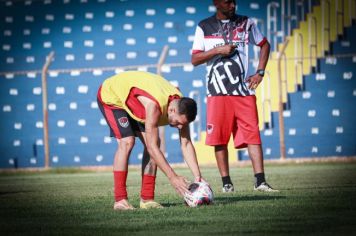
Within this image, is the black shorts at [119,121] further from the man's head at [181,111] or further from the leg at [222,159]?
the leg at [222,159]

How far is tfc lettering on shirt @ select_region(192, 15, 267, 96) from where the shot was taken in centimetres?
961

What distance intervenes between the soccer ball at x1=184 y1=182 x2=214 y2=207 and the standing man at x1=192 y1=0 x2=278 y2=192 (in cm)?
198

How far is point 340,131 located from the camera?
17.4 meters

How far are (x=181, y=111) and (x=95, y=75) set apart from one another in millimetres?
12276

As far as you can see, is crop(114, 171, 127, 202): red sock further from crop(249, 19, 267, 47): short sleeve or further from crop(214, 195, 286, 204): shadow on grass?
crop(249, 19, 267, 47): short sleeve

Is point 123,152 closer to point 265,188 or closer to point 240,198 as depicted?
point 240,198

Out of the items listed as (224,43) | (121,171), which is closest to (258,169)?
(224,43)

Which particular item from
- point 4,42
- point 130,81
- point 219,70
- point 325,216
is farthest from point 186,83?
point 325,216

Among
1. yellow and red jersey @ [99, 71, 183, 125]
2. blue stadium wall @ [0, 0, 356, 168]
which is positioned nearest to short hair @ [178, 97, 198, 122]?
yellow and red jersey @ [99, 71, 183, 125]

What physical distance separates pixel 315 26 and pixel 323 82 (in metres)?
2.11

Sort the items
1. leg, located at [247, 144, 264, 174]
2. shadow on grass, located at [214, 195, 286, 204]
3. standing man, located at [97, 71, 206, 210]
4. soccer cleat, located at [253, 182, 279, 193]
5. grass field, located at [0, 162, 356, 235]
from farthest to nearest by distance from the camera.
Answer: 1. leg, located at [247, 144, 264, 174]
2. soccer cleat, located at [253, 182, 279, 193]
3. shadow on grass, located at [214, 195, 286, 204]
4. standing man, located at [97, 71, 206, 210]
5. grass field, located at [0, 162, 356, 235]

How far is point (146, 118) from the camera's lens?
286 inches

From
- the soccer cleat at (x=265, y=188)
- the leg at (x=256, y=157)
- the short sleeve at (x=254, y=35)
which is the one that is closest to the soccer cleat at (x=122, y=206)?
the soccer cleat at (x=265, y=188)

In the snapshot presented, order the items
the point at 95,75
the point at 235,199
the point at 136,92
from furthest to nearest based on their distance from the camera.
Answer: the point at 95,75
the point at 235,199
the point at 136,92
